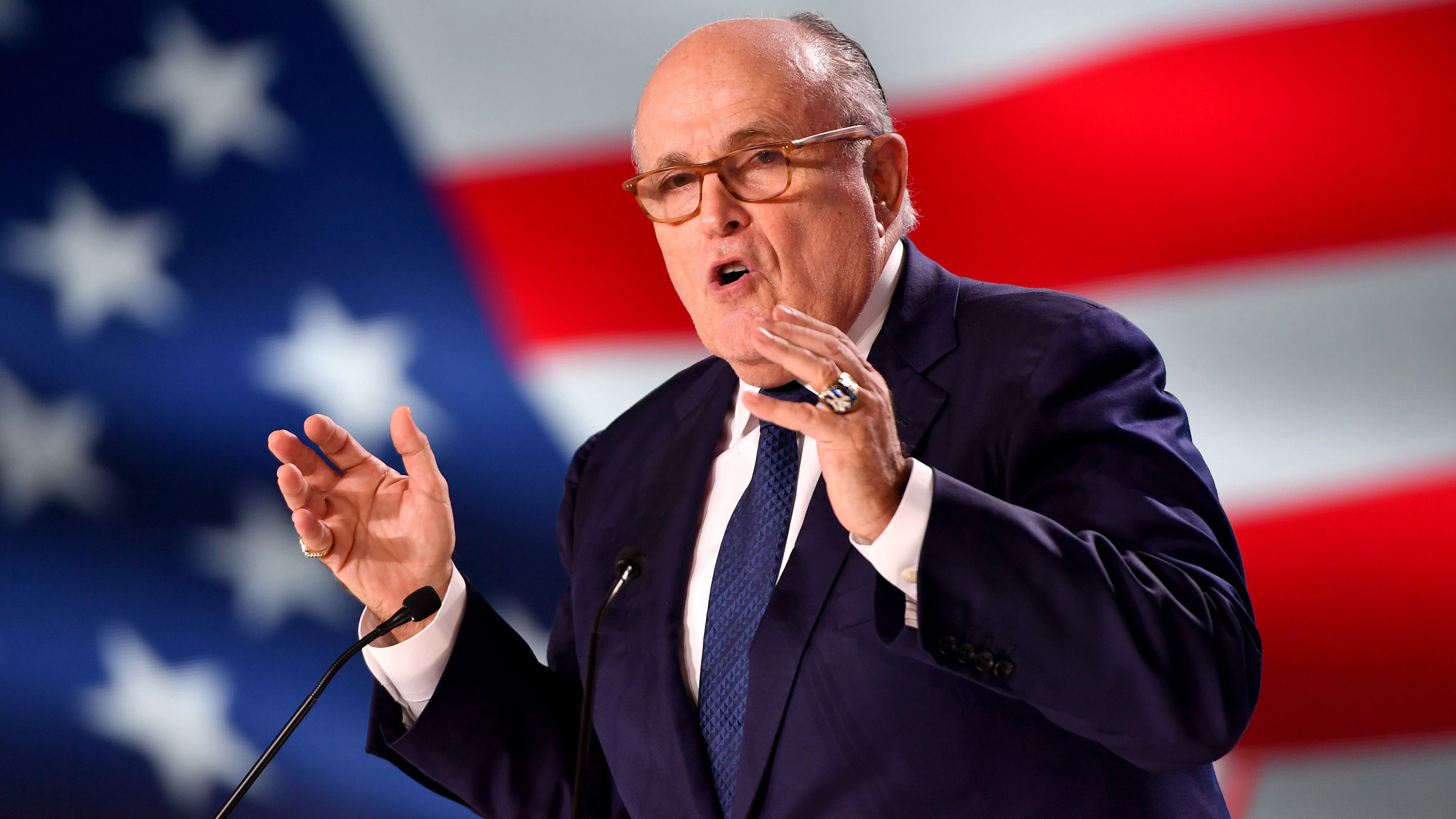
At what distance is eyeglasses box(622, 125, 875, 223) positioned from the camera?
1.33 m

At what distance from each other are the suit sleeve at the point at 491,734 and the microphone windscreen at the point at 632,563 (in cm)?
33

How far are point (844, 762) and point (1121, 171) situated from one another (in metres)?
1.40

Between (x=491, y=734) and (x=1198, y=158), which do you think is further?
(x=1198, y=158)

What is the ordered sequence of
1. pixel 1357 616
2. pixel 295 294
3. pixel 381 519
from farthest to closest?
pixel 295 294
pixel 1357 616
pixel 381 519

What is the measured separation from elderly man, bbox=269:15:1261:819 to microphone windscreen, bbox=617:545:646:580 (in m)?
0.11

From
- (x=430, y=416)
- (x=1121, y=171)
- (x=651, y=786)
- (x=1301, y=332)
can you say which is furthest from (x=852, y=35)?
(x=651, y=786)

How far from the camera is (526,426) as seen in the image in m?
2.48

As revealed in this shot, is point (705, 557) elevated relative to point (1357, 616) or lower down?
elevated

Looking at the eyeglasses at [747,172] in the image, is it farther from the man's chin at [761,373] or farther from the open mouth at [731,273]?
the man's chin at [761,373]

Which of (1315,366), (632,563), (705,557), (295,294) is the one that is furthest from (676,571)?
(295,294)

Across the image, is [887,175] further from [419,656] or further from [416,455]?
[419,656]

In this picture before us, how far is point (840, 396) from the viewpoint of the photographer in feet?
3.07

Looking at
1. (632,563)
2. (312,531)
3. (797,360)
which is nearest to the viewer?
(797,360)

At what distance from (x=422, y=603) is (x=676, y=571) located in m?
0.29
